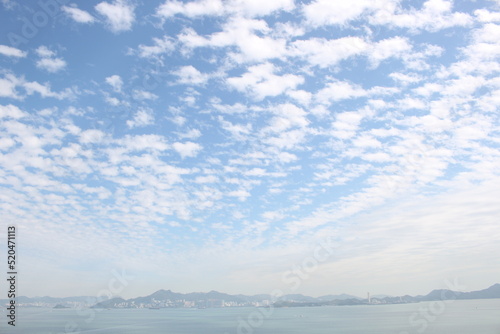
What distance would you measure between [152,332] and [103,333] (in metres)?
10.3

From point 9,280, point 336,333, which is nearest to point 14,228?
point 9,280

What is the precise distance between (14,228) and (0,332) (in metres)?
67.1

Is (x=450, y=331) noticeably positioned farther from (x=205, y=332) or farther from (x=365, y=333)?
(x=205, y=332)

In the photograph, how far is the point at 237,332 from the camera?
78.6 m

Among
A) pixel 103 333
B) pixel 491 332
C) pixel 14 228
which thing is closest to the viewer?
pixel 14 228

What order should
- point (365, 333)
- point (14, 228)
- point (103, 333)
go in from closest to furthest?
point (14, 228) → point (365, 333) → point (103, 333)

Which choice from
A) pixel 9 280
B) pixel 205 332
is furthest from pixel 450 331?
pixel 9 280

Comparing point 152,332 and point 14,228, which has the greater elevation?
point 14,228

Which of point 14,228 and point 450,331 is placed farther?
point 450,331

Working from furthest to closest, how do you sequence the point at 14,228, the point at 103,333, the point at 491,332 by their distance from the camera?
the point at 103,333 → the point at 491,332 → the point at 14,228

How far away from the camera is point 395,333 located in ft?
226

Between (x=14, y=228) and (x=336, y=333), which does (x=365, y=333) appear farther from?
(x=14, y=228)

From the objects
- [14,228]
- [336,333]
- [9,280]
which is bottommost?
[336,333]

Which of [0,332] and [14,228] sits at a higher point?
[14,228]
